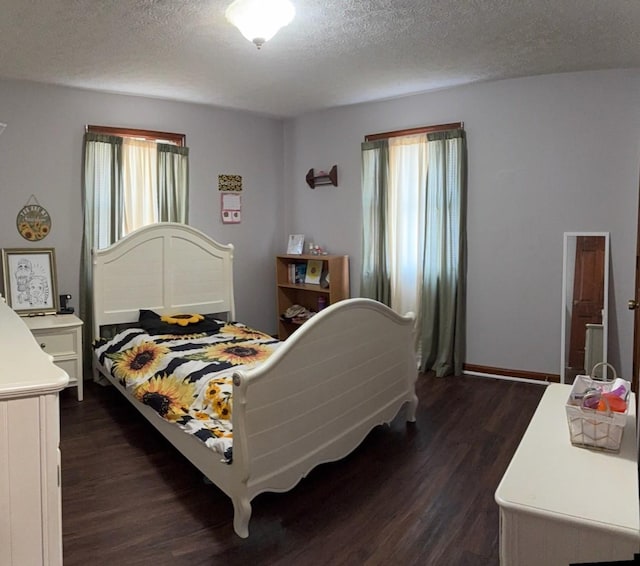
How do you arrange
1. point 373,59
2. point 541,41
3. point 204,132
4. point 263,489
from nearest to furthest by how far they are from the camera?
point 263,489 < point 541,41 < point 373,59 < point 204,132

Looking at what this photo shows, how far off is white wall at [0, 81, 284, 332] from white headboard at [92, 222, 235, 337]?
1.18ft

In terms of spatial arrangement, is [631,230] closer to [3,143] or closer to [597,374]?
[597,374]

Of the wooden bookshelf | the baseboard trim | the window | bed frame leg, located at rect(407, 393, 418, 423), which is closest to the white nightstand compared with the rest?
the window

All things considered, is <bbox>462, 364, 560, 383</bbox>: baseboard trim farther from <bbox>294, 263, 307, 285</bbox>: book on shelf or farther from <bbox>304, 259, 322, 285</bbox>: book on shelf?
<bbox>294, 263, 307, 285</bbox>: book on shelf

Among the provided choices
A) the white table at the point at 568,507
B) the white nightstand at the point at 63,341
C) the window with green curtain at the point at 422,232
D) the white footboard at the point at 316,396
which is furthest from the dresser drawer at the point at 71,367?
the white table at the point at 568,507

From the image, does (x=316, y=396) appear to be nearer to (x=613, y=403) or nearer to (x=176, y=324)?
(x=613, y=403)

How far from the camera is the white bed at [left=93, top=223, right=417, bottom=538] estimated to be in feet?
7.47

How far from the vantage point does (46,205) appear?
14.2 feet

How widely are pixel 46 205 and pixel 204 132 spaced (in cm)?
162

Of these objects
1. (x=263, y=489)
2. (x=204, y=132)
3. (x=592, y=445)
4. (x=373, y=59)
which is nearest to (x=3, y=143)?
(x=204, y=132)

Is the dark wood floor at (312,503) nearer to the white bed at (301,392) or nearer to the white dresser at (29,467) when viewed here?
the white bed at (301,392)

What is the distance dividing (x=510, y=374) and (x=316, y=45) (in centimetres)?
300

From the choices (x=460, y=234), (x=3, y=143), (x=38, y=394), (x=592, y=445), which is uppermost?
(x=3, y=143)

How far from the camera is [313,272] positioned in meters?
5.46
